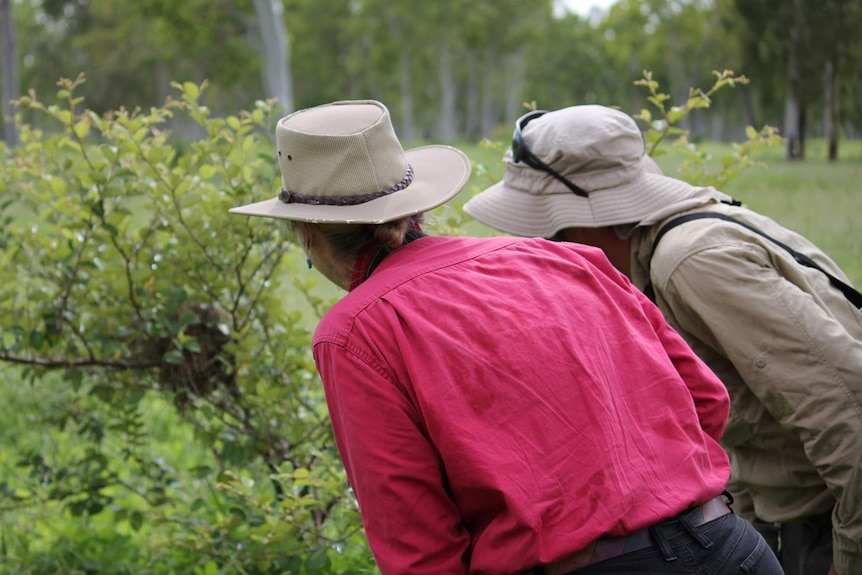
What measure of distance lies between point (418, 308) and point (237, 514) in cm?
194

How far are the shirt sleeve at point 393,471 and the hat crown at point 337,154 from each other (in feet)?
1.19

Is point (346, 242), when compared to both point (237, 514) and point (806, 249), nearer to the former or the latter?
point (806, 249)

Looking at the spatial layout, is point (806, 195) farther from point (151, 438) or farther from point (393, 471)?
point (393, 471)

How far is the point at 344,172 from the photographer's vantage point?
74.5 inches

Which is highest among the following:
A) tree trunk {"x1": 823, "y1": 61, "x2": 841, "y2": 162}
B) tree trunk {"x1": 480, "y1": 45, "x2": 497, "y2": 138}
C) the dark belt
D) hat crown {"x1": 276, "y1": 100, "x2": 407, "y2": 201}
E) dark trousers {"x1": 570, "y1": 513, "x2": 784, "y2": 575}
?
hat crown {"x1": 276, "y1": 100, "x2": 407, "y2": 201}

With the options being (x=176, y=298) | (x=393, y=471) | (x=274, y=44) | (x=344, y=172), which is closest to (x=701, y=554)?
(x=393, y=471)

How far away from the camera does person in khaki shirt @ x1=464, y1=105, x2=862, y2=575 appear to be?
229cm

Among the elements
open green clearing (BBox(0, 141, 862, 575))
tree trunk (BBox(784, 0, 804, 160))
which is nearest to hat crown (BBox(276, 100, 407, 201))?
open green clearing (BBox(0, 141, 862, 575))

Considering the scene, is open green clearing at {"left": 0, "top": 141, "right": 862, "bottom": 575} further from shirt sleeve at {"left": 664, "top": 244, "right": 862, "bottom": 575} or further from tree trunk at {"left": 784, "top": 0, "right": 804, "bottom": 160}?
tree trunk at {"left": 784, "top": 0, "right": 804, "bottom": 160}

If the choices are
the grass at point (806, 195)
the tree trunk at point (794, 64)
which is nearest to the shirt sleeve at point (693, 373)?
the grass at point (806, 195)

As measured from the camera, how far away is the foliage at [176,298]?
3439mm

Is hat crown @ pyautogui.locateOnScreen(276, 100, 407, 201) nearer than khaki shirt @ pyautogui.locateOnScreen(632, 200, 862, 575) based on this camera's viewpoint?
Yes

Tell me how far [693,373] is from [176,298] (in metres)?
2.08

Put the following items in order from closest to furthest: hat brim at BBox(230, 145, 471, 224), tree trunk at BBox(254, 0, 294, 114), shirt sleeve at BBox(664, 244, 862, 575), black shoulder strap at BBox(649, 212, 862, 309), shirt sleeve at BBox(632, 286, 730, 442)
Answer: hat brim at BBox(230, 145, 471, 224), shirt sleeve at BBox(632, 286, 730, 442), shirt sleeve at BBox(664, 244, 862, 575), black shoulder strap at BBox(649, 212, 862, 309), tree trunk at BBox(254, 0, 294, 114)
